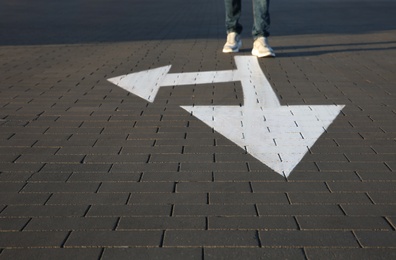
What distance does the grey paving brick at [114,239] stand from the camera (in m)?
3.09

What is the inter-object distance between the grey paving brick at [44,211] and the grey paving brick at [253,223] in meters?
0.75

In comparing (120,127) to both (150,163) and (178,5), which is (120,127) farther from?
(178,5)

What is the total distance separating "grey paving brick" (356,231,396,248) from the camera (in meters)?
3.07

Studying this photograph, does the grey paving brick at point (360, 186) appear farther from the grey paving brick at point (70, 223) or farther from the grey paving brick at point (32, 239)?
the grey paving brick at point (32, 239)

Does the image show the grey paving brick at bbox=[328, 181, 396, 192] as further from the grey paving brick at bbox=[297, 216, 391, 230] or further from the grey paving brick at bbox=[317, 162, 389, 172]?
the grey paving brick at bbox=[297, 216, 391, 230]

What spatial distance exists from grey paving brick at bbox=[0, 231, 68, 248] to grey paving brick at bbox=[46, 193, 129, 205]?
0.42 meters

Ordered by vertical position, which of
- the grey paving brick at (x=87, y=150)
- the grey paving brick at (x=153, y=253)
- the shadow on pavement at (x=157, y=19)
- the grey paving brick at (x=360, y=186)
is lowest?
the shadow on pavement at (x=157, y=19)

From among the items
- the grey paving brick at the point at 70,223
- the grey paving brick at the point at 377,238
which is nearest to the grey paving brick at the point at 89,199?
the grey paving brick at the point at 70,223

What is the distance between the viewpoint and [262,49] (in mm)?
8867

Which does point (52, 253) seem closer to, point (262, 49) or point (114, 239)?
point (114, 239)

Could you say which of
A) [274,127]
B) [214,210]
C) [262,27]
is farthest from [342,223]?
[262,27]

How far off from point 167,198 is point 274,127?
1.80m

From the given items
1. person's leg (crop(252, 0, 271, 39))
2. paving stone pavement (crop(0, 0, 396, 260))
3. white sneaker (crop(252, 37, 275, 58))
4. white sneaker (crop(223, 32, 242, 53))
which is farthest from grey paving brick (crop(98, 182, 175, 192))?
white sneaker (crop(223, 32, 242, 53))

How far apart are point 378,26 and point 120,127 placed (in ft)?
29.1
